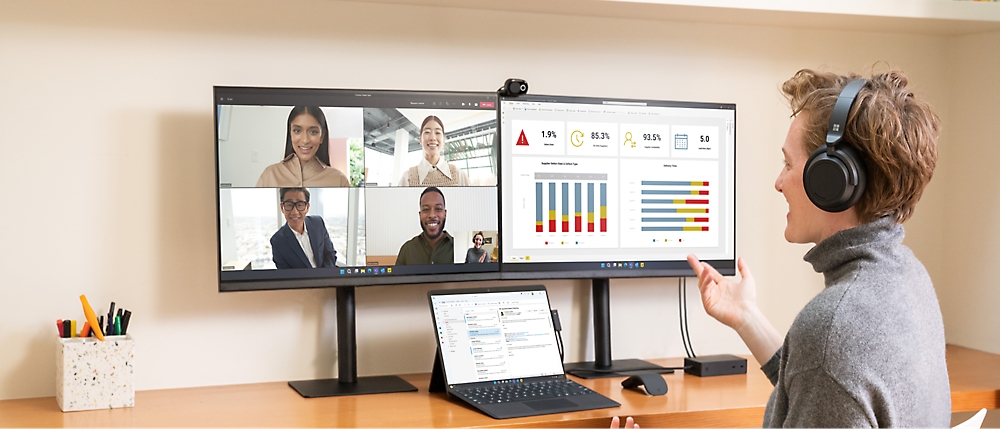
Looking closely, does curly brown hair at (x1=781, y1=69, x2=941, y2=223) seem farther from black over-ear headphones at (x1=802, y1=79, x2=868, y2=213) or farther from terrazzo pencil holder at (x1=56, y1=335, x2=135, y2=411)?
terrazzo pencil holder at (x1=56, y1=335, x2=135, y2=411)

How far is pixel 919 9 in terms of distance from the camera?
2285mm

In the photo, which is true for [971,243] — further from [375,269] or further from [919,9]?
[375,269]

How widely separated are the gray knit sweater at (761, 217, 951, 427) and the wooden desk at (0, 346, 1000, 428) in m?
0.62

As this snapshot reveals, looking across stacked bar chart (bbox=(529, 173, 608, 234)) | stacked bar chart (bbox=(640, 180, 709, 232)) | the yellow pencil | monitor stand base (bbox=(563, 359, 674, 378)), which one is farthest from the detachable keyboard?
the yellow pencil

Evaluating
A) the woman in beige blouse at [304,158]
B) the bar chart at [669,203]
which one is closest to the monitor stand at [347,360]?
the woman in beige blouse at [304,158]

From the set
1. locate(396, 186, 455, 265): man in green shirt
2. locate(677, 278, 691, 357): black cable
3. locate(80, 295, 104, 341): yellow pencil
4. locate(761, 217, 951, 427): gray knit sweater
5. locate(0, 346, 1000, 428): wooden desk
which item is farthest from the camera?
locate(677, 278, 691, 357): black cable

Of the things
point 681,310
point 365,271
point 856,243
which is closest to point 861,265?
point 856,243

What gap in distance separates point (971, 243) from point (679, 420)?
4.42 ft

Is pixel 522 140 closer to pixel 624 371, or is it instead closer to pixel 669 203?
pixel 669 203

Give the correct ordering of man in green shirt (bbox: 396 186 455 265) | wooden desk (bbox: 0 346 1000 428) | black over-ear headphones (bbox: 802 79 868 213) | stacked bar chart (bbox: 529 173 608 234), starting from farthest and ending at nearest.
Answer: stacked bar chart (bbox: 529 173 608 234) < man in green shirt (bbox: 396 186 455 265) < wooden desk (bbox: 0 346 1000 428) < black over-ear headphones (bbox: 802 79 868 213)

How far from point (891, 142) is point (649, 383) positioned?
93cm

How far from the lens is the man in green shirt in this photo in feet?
6.62

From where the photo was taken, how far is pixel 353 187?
197cm

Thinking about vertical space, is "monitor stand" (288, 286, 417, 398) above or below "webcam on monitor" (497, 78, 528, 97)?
below
